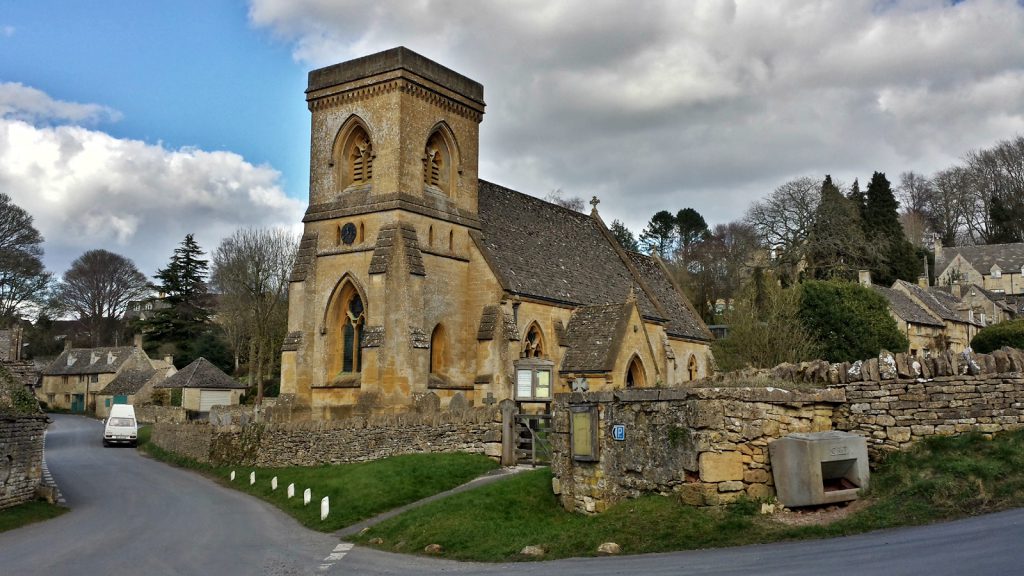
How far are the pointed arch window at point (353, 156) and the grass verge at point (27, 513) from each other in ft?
49.2

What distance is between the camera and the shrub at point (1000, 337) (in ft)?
140

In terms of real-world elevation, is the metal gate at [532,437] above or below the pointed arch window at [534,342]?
below

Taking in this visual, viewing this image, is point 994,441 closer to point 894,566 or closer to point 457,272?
point 894,566

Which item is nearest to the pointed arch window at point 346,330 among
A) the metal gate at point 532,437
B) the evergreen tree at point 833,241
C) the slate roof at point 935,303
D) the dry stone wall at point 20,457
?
the metal gate at point 532,437

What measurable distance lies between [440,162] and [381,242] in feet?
16.6

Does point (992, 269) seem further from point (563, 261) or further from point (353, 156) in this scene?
point (353, 156)

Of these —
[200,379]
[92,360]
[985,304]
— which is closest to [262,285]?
[200,379]

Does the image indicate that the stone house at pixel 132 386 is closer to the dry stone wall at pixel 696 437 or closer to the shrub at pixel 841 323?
the shrub at pixel 841 323

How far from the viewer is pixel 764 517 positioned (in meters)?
12.2

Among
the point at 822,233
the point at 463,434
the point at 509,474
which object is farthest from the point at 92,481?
the point at 822,233

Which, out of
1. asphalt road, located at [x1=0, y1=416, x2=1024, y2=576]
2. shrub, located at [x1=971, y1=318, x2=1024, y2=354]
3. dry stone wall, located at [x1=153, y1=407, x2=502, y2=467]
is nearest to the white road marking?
asphalt road, located at [x1=0, y1=416, x2=1024, y2=576]

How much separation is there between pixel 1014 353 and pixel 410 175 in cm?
2208

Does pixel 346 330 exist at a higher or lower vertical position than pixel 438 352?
→ higher

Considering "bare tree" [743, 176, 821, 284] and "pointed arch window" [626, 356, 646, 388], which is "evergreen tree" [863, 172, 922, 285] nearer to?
"bare tree" [743, 176, 821, 284]
